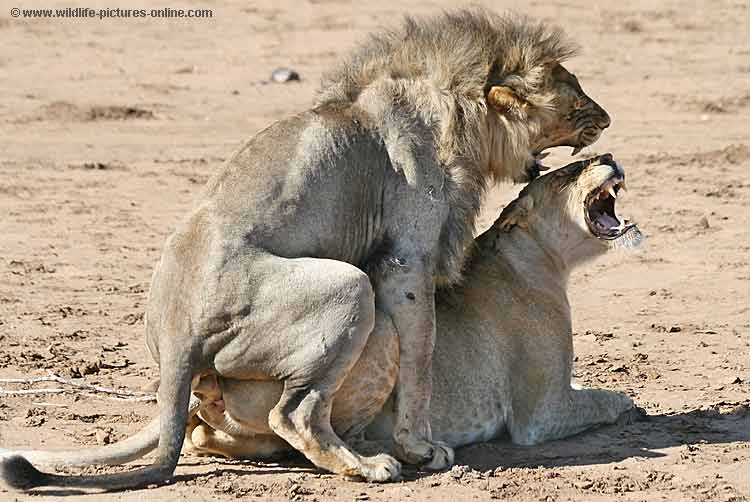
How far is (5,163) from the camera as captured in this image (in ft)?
42.8

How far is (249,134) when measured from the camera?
1434cm

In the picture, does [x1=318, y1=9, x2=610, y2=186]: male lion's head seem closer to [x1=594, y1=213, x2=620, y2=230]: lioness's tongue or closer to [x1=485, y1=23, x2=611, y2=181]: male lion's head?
[x1=485, y1=23, x2=611, y2=181]: male lion's head

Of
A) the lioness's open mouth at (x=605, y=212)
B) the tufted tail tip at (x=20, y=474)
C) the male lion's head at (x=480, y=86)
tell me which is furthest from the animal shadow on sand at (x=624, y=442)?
the tufted tail tip at (x=20, y=474)

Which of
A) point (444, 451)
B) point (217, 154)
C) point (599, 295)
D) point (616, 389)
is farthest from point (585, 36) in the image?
point (444, 451)

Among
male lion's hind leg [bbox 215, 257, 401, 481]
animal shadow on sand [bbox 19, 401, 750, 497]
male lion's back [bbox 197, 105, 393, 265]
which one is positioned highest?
male lion's back [bbox 197, 105, 393, 265]

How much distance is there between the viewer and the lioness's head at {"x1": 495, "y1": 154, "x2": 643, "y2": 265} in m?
7.06

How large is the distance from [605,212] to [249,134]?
7.47 meters

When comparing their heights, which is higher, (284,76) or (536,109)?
(536,109)

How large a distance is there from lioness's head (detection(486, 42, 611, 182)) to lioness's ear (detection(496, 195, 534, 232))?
1.31 feet

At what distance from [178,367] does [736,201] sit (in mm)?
6586

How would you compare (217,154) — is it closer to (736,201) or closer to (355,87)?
(736,201)

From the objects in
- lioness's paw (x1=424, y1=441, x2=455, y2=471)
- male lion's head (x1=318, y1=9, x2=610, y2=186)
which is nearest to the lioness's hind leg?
lioness's paw (x1=424, y1=441, x2=455, y2=471)

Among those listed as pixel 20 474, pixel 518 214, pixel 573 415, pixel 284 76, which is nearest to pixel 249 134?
pixel 284 76

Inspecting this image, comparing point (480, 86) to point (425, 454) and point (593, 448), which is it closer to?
point (425, 454)
